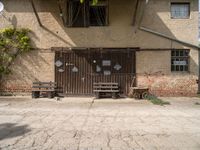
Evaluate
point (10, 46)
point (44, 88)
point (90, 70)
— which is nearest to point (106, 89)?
point (90, 70)

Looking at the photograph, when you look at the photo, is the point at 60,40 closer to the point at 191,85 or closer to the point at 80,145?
the point at 191,85

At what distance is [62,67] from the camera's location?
18.8 metres

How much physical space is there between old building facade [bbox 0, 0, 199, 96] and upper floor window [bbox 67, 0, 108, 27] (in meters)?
0.06

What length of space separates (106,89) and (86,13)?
180 inches

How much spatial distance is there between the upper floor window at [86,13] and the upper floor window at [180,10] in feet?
12.8

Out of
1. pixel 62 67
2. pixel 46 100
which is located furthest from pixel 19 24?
pixel 46 100

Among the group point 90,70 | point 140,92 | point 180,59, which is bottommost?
point 140,92

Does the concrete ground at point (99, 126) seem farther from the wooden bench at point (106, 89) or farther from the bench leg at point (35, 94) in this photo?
the wooden bench at point (106, 89)

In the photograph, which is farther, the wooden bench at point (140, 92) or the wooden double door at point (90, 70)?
the wooden double door at point (90, 70)

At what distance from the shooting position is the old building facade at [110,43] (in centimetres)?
1859

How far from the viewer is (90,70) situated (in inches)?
736

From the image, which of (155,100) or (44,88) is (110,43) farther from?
(44,88)

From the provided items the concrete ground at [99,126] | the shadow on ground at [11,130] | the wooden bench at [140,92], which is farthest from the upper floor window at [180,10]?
the shadow on ground at [11,130]

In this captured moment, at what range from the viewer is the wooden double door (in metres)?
18.6
